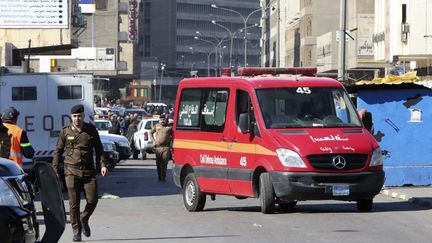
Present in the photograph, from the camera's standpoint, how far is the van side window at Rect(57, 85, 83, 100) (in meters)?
26.2

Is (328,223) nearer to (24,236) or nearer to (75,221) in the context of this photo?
(75,221)

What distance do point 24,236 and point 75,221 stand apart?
4748mm

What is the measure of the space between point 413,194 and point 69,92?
29.9 feet

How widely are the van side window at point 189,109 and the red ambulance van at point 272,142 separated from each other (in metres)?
0.02

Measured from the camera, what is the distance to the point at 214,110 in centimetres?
1892

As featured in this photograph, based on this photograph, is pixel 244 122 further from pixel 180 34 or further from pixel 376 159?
pixel 180 34

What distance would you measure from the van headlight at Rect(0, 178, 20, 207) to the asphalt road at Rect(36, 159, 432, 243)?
5.08 m

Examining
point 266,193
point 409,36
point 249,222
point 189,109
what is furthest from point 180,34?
point 249,222

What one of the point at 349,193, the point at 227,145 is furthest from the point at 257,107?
the point at 349,193

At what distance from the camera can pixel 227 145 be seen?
60.7 ft

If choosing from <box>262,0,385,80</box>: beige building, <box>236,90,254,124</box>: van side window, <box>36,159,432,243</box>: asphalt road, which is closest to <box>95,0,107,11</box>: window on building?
<box>262,0,385,80</box>: beige building

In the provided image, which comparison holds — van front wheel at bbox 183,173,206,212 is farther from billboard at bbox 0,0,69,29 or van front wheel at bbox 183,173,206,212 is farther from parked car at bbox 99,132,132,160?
billboard at bbox 0,0,69,29

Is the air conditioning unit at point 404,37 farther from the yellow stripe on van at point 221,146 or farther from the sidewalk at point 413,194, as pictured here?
the yellow stripe on van at point 221,146

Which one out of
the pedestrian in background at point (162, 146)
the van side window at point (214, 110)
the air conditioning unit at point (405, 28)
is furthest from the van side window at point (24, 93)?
the air conditioning unit at point (405, 28)
